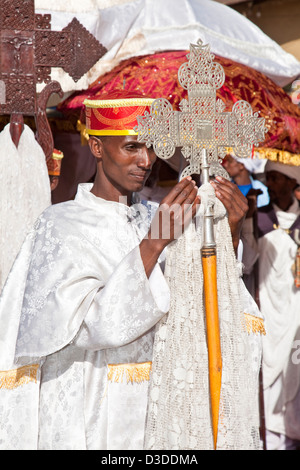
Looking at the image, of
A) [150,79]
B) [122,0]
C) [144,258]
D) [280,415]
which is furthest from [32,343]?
[280,415]

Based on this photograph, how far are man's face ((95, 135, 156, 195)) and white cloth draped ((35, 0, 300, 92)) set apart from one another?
1.95 metres

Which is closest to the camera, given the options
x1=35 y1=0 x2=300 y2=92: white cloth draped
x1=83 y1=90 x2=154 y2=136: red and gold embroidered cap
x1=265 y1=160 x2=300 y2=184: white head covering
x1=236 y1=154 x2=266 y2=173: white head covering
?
x1=83 y1=90 x2=154 y2=136: red and gold embroidered cap

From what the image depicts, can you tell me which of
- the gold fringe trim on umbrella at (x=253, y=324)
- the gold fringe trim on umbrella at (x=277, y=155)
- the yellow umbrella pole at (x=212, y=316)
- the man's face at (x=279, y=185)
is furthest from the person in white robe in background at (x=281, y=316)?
the yellow umbrella pole at (x=212, y=316)

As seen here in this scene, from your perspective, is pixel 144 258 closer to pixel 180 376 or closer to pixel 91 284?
pixel 91 284

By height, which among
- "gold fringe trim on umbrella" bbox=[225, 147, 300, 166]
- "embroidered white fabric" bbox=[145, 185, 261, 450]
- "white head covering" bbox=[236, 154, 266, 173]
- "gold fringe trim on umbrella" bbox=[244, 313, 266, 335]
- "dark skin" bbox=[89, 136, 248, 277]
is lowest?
"embroidered white fabric" bbox=[145, 185, 261, 450]

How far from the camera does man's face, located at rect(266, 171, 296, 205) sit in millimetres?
6301

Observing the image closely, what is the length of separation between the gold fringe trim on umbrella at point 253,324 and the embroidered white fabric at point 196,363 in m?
0.20

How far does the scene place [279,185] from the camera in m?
6.34

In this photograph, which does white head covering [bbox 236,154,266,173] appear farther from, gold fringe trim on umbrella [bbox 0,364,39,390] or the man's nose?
gold fringe trim on umbrella [bbox 0,364,39,390]

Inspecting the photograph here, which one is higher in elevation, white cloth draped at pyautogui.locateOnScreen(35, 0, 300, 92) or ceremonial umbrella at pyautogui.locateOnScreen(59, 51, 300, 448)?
white cloth draped at pyautogui.locateOnScreen(35, 0, 300, 92)

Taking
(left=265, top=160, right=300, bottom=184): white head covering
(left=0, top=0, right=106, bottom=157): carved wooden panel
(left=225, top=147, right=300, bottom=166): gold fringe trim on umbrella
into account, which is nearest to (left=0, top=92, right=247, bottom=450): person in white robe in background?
(left=0, top=0, right=106, bottom=157): carved wooden panel

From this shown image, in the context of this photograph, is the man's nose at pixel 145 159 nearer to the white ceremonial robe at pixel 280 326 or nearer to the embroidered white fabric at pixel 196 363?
the embroidered white fabric at pixel 196 363

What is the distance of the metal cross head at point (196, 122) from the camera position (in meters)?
2.81

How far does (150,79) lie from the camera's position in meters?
4.71
